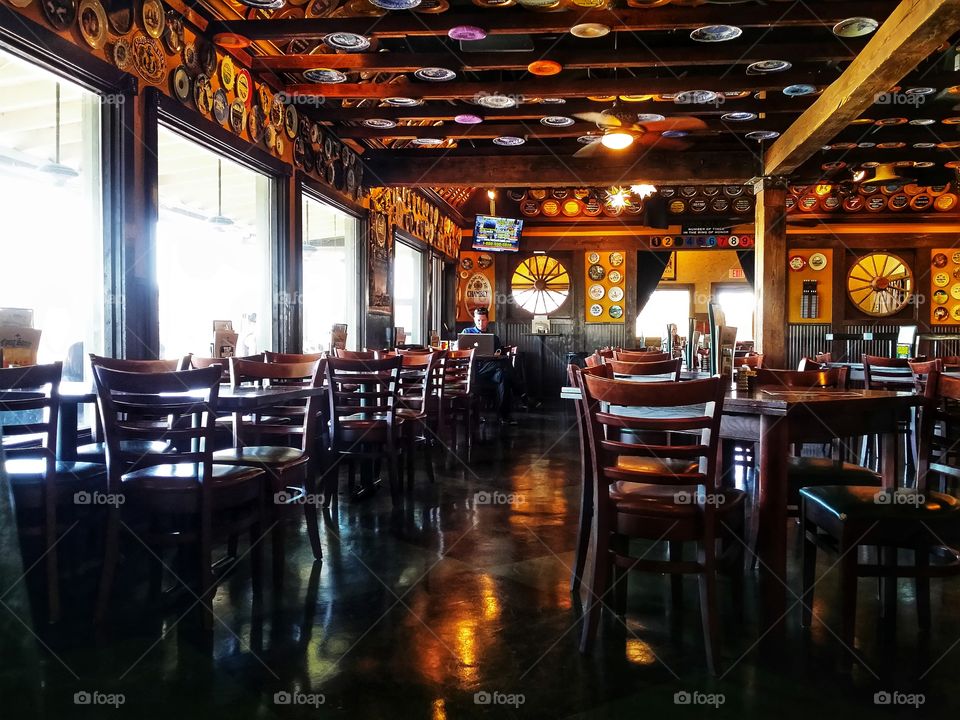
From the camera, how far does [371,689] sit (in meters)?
2.15

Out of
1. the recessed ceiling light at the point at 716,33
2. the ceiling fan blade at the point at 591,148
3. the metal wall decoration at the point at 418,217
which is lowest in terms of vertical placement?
the metal wall decoration at the point at 418,217

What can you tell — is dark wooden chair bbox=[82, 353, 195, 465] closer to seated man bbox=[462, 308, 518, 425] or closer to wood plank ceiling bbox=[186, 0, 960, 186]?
wood plank ceiling bbox=[186, 0, 960, 186]

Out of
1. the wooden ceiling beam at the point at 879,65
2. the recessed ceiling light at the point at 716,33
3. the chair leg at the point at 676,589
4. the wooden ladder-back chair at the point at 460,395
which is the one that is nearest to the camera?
the chair leg at the point at 676,589

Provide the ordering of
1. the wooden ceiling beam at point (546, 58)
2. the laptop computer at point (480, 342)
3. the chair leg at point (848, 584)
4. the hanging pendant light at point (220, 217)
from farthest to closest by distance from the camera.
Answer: the laptop computer at point (480, 342) < the hanging pendant light at point (220, 217) < the wooden ceiling beam at point (546, 58) < the chair leg at point (848, 584)

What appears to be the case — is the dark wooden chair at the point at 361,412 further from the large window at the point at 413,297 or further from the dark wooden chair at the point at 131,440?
the large window at the point at 413,297

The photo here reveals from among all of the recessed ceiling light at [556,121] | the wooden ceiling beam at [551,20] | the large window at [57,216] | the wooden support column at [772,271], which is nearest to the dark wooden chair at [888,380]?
the wooden support column at [772,271]

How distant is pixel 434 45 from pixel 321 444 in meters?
3.41

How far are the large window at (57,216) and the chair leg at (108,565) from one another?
62.9 inches

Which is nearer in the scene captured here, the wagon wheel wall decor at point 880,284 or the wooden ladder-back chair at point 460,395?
the wooden ladder-back chair at point 460,395

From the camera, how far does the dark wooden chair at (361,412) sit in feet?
14.0

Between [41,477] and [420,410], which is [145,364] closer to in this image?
[41,477]

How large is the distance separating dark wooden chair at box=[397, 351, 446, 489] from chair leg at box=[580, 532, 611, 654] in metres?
2.41

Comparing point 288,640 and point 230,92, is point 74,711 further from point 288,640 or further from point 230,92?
point 230,92

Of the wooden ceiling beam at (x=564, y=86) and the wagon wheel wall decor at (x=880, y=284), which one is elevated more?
the wooden ceiling beam at (x=564, y=86)
